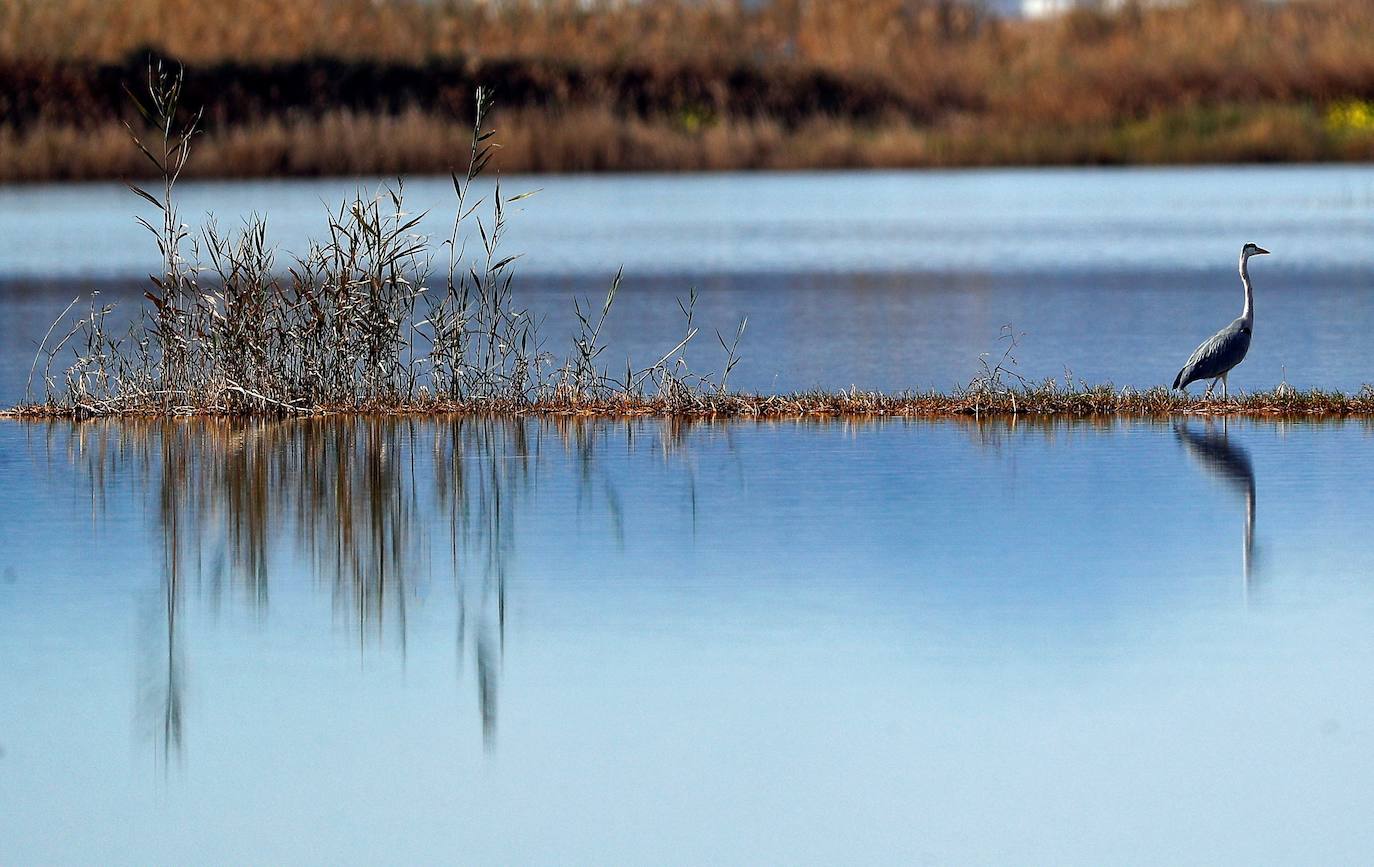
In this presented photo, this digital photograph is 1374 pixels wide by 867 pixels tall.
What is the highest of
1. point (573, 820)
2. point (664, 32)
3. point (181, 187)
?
point (664, 32)

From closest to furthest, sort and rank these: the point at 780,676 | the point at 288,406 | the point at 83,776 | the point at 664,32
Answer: the point at 83,776, the point at 780,676, the point at 288,406, the point at 664,32

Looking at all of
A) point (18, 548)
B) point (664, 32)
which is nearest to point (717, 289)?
point (18, 548)

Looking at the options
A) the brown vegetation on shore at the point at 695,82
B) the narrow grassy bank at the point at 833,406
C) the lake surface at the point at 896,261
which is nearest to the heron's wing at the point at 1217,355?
the narrow grassy bank at the point at 833,406

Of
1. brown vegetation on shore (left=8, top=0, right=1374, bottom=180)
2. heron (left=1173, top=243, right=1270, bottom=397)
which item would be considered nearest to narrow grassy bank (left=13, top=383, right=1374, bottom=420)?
heron (left=1173, top=243, right=1270, bottom=397)

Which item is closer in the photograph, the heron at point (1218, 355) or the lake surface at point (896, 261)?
the heron at point (1218, 355)

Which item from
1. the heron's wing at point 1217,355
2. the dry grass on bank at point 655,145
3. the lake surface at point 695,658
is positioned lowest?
the lake surface at point 695,658

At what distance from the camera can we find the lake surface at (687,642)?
5.34 meters

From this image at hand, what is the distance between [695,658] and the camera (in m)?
6.67

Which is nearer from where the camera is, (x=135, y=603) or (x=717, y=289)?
(x=135, y=603)

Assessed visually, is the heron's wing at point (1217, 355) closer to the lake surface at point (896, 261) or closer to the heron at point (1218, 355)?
the heron at point (1218, 355)

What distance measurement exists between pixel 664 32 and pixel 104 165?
49.6 feet

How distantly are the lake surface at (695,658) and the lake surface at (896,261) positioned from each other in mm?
2865

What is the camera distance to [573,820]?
536 centimetres

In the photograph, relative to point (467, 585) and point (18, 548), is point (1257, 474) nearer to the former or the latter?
point (467, 585)
